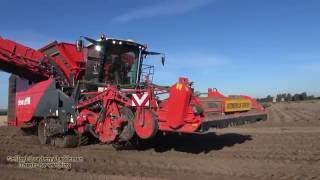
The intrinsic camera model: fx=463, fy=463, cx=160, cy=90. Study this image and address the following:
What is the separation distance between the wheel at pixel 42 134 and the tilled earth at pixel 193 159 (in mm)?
306

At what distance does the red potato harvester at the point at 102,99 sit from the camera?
9.59 meters

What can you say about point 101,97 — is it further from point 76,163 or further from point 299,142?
point 299,142

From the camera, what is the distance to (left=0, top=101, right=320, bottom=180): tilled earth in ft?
24.7

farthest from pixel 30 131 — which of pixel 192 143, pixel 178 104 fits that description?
pixel 178 104

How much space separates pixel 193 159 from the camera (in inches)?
359

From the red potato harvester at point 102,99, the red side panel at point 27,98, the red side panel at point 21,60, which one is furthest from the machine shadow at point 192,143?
the red side panel at point 21,60

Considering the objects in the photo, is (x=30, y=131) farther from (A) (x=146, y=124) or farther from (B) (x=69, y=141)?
(A) (x=146, y=124)

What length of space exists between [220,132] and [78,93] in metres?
4.90

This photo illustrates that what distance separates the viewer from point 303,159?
870cm

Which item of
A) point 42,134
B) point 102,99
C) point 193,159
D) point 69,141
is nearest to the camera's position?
point 193,159

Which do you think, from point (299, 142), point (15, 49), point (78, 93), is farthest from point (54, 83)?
point (299, 142)

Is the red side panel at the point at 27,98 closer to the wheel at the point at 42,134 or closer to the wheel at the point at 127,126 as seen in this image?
the wheel at the point at 42,134

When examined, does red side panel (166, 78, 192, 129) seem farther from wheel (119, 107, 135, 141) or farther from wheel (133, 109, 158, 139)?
wheel (119, 107, 135, 141)

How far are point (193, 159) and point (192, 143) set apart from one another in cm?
263
